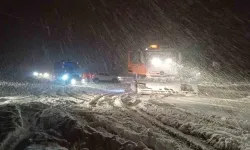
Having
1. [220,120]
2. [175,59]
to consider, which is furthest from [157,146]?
[175,59]

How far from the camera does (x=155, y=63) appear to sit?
73.5ft

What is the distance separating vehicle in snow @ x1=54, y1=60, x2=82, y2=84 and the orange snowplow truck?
15988mm

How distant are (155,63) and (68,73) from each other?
17.4m

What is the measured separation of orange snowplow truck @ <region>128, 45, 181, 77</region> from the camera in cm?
2205

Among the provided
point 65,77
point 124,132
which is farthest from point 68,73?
point 124,132

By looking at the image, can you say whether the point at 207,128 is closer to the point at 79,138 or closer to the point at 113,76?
the point at 79,138

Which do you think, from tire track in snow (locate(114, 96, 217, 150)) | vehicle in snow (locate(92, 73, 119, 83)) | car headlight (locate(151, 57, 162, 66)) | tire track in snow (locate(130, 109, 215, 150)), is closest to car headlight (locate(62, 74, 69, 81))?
vehicle in snow (locate(92, 73, 119, 83))

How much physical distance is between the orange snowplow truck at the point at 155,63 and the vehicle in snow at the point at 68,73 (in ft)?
52.5

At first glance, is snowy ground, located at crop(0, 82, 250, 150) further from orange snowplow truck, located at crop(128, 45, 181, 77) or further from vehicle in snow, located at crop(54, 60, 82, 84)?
vehicle in snow, located at crop(54, 60, 82, 84)

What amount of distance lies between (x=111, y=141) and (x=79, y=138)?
38.3 inches

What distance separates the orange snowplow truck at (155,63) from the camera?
72.3 feet

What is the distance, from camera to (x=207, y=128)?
27.0ft

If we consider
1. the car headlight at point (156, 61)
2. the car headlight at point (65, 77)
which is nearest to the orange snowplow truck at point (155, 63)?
the car headlight at point (156, 61)

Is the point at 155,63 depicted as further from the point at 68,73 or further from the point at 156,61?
the point at 68,73
